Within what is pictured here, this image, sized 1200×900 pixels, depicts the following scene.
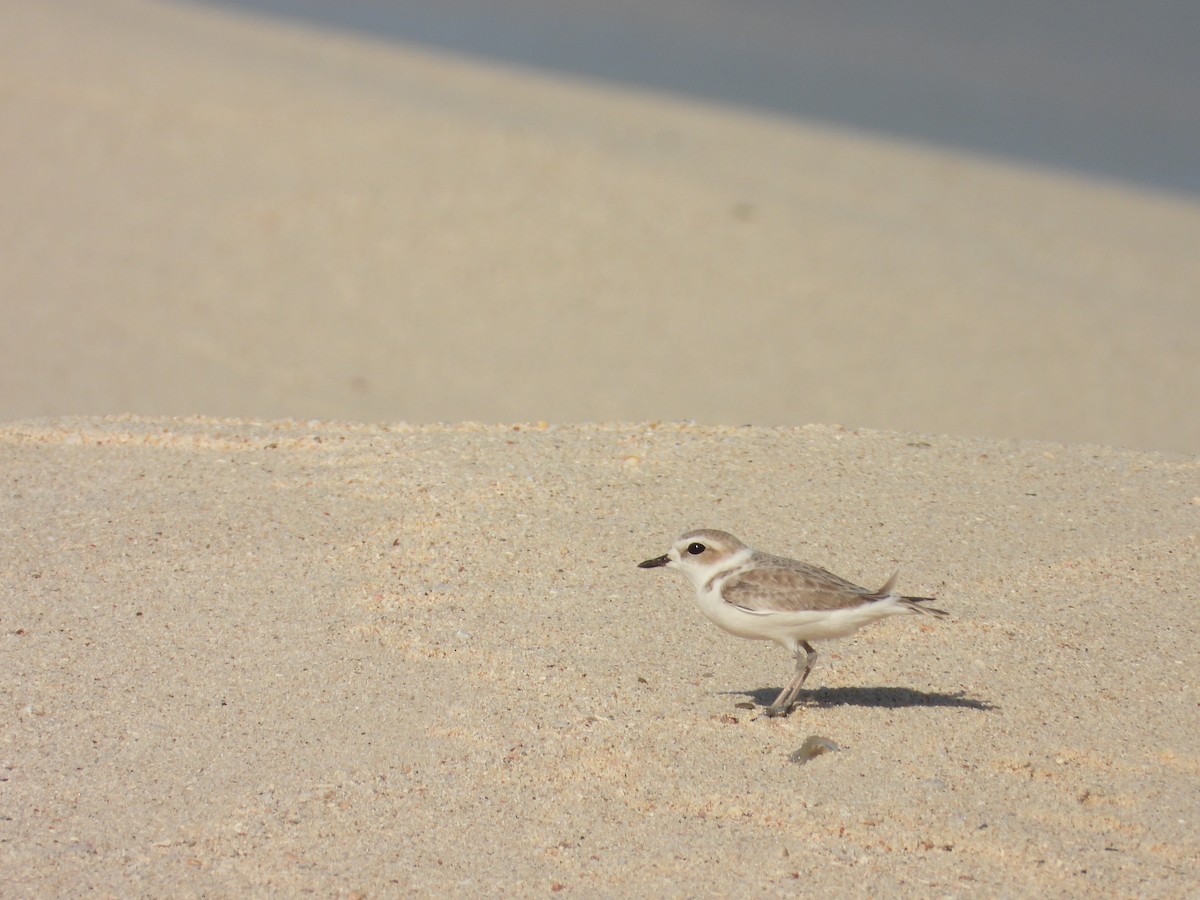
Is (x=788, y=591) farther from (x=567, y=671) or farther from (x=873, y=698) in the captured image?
(x=567, y=671)

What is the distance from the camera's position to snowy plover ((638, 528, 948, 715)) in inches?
163

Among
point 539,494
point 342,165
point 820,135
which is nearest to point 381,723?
point 539,494

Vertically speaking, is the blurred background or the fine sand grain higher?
the blurred background

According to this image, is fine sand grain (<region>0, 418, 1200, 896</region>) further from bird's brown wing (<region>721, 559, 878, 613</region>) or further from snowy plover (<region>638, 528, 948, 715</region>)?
bird's brown wing (<region>721, 559, 878, 613</region>)

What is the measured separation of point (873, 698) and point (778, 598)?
2.08 ft

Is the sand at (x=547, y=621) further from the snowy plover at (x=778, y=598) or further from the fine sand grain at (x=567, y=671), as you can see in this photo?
the snowy plover at (x=778, y=598)

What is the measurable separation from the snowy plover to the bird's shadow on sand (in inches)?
5.8

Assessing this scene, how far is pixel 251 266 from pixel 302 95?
12.2 feet

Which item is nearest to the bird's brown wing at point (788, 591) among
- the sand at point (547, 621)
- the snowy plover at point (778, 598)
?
the snowy plover at point (778, 598)

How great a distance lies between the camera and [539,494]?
586 centimetres

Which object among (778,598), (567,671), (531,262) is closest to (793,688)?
(778,598)

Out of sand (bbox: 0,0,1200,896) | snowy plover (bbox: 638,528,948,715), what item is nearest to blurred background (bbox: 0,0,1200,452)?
sand (bbox: 0,0,1200,896)

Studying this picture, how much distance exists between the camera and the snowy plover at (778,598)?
13.6 ft

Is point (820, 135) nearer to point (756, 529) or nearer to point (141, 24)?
point (141, 24)
